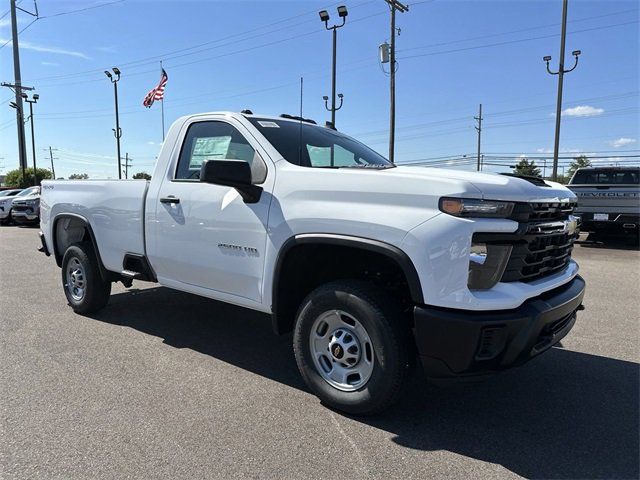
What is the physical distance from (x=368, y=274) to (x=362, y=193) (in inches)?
26.8

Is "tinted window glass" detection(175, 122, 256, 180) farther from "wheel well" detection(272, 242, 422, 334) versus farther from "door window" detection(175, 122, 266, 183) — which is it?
"wheel well" detection(272, 242, 422, 334)

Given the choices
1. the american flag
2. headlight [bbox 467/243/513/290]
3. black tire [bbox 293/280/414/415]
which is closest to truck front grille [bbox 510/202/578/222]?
headlight [bbox 467/243/513/290]

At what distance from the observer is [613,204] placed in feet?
40.9

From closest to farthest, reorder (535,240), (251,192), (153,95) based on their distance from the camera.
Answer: (535,240)
(251,192)
(153,95)

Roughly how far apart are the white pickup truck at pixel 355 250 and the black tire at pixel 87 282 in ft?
3.26

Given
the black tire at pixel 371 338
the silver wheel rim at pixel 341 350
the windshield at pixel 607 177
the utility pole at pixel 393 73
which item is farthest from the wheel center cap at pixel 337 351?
the utility pole at pixel 393 73

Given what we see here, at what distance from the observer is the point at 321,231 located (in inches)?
133

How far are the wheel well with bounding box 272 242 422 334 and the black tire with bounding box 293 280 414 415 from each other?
196 mm

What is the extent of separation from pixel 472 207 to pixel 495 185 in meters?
0.24

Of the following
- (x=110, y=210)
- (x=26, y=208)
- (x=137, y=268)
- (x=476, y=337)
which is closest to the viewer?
(x=476, y=337)

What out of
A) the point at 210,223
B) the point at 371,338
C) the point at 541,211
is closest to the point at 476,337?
the point at 371,338

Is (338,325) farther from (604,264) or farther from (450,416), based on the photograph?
(604,264)

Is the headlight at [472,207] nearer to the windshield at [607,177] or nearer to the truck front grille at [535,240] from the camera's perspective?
the truck front grille at [535,240]

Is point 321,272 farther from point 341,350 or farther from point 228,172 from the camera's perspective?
point 228,172
